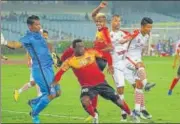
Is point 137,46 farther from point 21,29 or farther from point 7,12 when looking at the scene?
point 7,12

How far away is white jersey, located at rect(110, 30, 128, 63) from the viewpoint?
15863 mm

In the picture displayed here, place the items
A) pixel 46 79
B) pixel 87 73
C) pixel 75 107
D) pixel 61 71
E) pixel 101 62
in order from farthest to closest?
pixel 75 107 → pixel 101 62 → pixel 46 79 → pixel 87 73 → pixel 61 71

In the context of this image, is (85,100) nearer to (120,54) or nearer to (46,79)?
(46,79)

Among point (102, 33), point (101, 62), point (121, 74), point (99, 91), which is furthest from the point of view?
point (121, 74)

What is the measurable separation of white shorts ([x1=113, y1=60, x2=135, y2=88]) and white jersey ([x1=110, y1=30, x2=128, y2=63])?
0.49 ft

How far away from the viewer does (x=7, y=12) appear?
78.3 m

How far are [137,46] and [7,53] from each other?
157 feet

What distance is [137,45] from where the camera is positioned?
630 inches

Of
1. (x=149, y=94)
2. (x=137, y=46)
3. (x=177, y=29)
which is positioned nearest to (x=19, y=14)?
(x=177, y=29)

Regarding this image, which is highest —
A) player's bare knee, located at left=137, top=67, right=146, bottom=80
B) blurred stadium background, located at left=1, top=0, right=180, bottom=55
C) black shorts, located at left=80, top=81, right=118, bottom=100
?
black shorts, located at left=80, top=81, right=118, bottom=100

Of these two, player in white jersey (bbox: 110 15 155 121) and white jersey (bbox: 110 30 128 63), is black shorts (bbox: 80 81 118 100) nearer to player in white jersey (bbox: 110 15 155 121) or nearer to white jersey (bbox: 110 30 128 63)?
player in white jersey (bbox: 110 15 155 121)

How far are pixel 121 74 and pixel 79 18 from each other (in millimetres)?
63548

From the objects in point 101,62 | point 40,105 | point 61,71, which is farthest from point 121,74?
point 61,71

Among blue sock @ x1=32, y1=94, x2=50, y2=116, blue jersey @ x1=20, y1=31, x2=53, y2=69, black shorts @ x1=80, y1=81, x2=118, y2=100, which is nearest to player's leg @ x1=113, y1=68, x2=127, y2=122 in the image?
black shorts @ x1=80, y1=81, x2=118, y2=100
